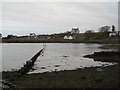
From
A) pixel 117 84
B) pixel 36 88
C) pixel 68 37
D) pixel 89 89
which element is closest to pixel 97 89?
pixel 89 89

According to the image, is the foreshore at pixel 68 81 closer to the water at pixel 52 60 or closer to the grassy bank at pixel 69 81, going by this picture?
the grassy bank at pixel 69 81

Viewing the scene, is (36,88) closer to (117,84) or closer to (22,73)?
(117,84)

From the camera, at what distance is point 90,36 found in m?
195

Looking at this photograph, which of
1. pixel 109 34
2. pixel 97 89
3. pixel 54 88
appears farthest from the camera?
pixel 109 34

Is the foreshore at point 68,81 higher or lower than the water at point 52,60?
higher

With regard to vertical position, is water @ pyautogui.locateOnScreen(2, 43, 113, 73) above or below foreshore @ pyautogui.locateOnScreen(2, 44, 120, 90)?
below

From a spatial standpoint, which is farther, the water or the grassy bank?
the water

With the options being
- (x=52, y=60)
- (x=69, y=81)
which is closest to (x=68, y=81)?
(x=69, y=81)

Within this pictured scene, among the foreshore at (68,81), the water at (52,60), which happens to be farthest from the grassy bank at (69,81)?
the water at (52,60)

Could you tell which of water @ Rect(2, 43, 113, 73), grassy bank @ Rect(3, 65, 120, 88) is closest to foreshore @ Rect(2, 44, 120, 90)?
grassy bank @ Rect(3, 65, 120, 88)

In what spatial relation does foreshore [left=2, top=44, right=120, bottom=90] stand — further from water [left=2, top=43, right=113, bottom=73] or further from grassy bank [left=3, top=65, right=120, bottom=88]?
water [left=2, top=43, right=113, bottom=73]

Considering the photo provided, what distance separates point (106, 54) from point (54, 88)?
110 feet

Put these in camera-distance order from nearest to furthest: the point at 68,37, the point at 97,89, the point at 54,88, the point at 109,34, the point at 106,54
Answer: the point at 97,89 < the point at 54,88 < the point at 106,54 < the point at 109,34 < the point at 68,37

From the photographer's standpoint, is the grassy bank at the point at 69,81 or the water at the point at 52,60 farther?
the water at the point at 52,60
